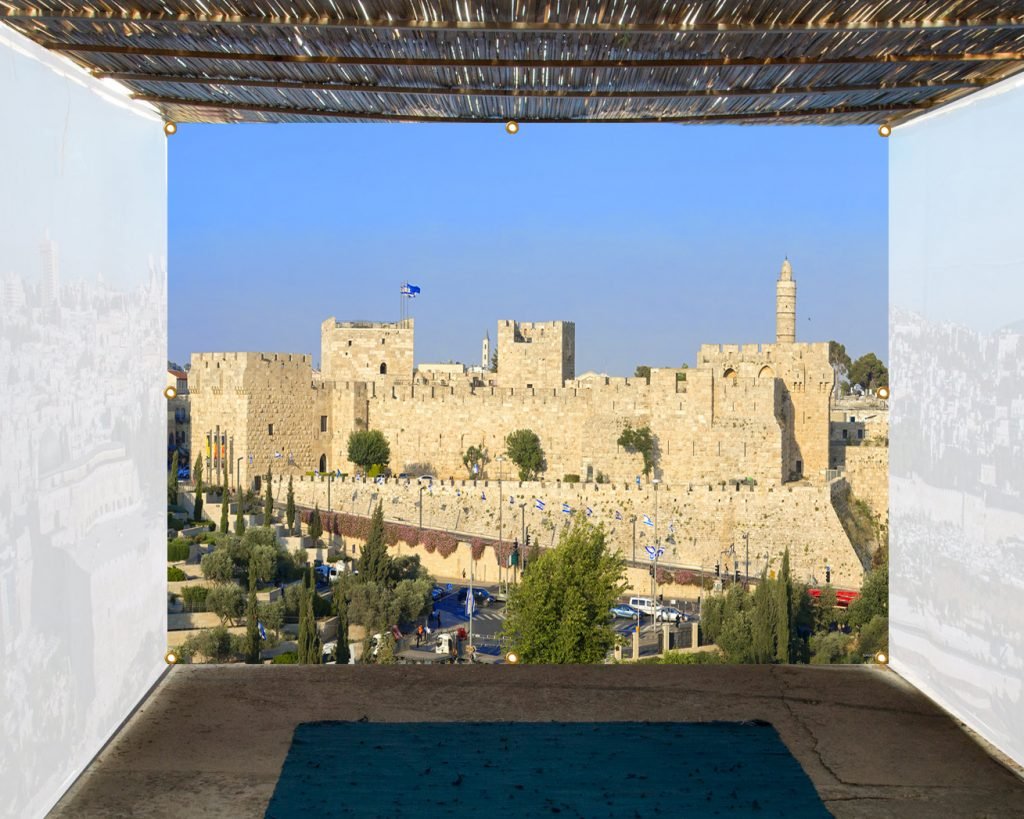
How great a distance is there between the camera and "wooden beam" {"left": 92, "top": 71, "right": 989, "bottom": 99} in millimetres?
3027

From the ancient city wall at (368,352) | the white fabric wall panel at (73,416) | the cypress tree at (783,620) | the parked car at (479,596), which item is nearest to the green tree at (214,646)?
the cypress tree at (783,620)

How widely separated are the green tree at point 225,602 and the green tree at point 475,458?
11638mm

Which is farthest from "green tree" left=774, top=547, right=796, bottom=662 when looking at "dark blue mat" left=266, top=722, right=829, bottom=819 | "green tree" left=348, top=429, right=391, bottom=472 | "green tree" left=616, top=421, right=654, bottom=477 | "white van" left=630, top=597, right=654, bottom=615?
"green tree" left=348, top=429, right=391, bottom=472

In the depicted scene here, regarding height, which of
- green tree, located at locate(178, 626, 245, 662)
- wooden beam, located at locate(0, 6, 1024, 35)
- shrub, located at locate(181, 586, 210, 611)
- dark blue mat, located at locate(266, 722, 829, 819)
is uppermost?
wooden beam, located at locate(0, 6, 1024, 35)

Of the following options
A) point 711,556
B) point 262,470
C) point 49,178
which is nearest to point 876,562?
point 711,556

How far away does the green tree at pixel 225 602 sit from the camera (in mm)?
13516

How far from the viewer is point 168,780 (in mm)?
2764

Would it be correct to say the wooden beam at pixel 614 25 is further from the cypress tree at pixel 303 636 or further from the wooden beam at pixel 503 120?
the cypress tree at pixel 303 636

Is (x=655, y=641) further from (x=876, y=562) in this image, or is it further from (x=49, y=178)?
(x=49, y=178)

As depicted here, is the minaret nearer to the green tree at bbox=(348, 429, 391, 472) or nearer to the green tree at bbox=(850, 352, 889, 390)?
the green tree at bbox=(348, 429, 391, 472)

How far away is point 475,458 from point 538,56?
73.5 feet

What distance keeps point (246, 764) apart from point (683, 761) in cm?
104

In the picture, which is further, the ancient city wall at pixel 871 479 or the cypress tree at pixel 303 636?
the ancient city wall at pixel 871 479

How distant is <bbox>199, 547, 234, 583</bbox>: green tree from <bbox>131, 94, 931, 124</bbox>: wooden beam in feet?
39.2
